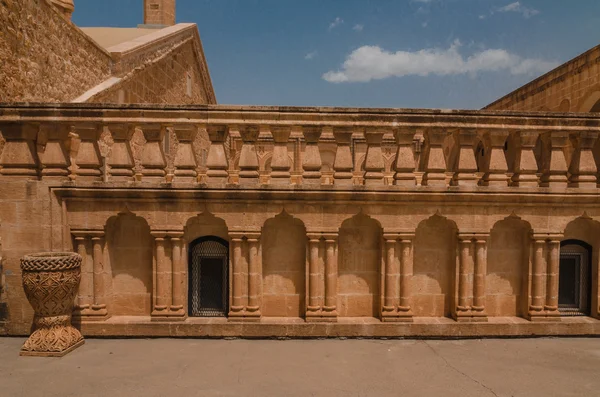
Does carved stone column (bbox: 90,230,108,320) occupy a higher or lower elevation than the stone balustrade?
lower

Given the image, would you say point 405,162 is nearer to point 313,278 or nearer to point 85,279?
point 313,278

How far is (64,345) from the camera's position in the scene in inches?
167

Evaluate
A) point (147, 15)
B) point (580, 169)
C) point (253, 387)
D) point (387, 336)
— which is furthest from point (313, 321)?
point (147, 15)

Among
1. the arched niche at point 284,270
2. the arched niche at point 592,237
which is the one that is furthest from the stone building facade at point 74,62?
the arched niche at point 592,237

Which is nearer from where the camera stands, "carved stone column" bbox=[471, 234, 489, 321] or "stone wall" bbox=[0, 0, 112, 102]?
"carved stone column" bbox=[471, 234, 489, 321]

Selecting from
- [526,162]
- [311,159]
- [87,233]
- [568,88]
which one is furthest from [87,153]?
[568,88]

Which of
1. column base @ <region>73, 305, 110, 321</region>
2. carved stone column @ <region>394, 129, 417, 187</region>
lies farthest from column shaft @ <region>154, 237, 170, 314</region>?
carved stone column @ <region>394, 129, 417, 187</region>

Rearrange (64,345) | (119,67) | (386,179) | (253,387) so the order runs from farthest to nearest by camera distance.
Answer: (119,67), (386,179), (64,345), (253,387)

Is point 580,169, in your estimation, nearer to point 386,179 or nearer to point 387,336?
point 386,179

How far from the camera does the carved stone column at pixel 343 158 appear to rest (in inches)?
190

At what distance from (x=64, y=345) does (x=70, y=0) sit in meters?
13.6

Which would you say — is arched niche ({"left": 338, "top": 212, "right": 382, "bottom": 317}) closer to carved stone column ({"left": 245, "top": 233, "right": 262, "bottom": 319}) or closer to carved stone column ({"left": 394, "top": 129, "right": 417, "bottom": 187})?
carved stone column ({"left": 394, "top": 129, "right": 417, "bottom": 187})

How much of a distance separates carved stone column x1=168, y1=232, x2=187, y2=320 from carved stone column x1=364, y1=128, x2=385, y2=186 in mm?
2672

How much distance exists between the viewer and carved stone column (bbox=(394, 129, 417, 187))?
4.86m
